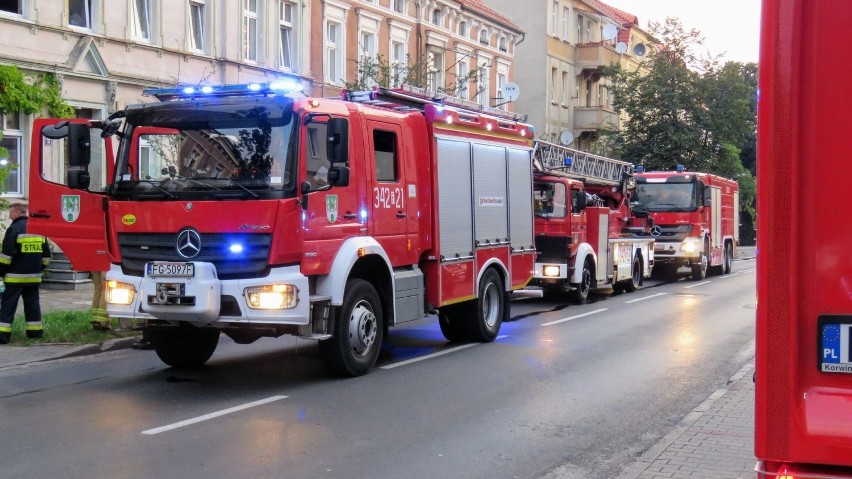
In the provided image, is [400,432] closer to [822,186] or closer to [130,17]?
[822,186]

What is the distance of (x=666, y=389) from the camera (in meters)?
9.97

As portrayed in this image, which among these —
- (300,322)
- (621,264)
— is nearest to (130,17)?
(621,264)

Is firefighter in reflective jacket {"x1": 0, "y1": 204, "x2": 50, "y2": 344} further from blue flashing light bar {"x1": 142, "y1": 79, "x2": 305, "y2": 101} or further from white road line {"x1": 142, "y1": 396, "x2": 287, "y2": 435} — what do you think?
white road line {"x1": 142, "y1": 396, "x2": 287, "y2": 435}

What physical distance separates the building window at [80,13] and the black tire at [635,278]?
1336cm

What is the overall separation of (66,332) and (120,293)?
3.43 m

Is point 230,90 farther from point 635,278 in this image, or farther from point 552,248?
point 635,278

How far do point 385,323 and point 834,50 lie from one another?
26.5 ft

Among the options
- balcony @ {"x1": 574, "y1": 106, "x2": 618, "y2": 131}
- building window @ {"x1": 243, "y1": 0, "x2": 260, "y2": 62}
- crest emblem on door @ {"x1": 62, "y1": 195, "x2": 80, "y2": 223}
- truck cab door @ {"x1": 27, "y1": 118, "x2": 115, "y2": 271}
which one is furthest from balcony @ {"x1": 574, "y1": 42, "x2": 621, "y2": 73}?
crest emblem on door @ {"x1": 62, "y1": 195, "x2": 80, "y2": 223}

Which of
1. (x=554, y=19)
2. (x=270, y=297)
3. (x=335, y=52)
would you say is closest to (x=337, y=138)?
(x=270, y=297)

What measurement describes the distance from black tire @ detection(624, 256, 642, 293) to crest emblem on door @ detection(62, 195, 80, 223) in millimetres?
14574

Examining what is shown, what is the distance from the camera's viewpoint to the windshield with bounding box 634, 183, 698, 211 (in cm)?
2709

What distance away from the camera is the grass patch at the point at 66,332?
12.2 metres

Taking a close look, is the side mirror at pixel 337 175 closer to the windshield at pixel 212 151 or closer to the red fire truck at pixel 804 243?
the windshield at pixel 212 151

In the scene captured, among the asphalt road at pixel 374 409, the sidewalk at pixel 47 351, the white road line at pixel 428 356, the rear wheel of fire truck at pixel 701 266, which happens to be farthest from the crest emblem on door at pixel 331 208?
the rear wheel of fire truck at pixel 701 266
